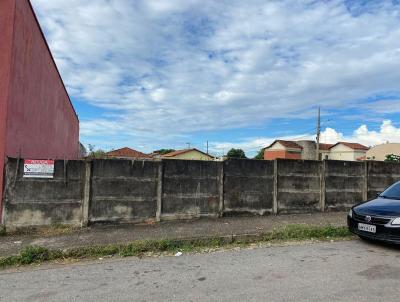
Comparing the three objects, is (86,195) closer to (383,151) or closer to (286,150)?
(286,150)

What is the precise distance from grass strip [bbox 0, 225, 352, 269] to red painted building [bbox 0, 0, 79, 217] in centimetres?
245

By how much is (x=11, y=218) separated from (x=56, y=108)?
6.95 meters

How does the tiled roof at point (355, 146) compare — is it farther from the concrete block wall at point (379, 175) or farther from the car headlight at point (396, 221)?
the car headlight at point (396, 221)

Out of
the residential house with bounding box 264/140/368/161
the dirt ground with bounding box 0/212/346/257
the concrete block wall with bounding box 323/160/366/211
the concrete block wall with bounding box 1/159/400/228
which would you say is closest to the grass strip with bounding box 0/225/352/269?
the dirt ground with bounding box 0/212/346/257

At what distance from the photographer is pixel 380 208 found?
692cm

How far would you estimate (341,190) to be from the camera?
1138 cm

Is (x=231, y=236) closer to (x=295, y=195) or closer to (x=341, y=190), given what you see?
(x=295, y=195)

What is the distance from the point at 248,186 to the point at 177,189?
2169mm

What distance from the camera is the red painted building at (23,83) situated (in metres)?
7.56

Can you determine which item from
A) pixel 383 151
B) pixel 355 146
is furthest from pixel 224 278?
pixel 355 146

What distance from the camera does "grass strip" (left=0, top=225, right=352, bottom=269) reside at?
6008 millimetres

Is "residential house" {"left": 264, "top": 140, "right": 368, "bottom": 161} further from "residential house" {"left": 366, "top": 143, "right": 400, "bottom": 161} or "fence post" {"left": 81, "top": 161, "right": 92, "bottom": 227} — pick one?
"fence post" {"left": 81, "top": 161, "right": 92, "bottom": 227}

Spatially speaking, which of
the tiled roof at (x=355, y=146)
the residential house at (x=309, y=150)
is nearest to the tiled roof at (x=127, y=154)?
the residential house at (x=309, y=150)

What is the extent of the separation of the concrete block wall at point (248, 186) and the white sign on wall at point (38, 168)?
4524 millimetres
